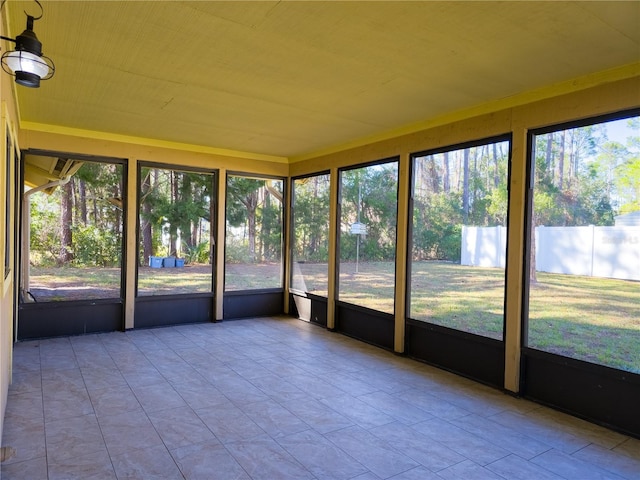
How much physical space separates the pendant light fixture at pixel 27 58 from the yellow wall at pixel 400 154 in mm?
655

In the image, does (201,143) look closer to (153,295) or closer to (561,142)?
(153,295)

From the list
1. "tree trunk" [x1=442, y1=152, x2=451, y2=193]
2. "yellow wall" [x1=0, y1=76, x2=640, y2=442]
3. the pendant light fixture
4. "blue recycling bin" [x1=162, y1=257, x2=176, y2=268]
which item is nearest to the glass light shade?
the pendant light fixture

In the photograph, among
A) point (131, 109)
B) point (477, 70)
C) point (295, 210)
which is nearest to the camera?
point (477, 70)

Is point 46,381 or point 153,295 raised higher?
point 153,295

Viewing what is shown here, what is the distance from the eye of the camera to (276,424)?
9.74ft

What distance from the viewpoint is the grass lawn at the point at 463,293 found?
3.06 metres

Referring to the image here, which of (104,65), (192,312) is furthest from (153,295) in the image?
(104,65)

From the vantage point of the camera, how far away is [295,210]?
679 centimetres

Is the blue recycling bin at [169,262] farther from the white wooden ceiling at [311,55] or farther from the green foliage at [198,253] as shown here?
the white wooden ceiling at [311,55]

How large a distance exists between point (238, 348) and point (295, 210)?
262cm

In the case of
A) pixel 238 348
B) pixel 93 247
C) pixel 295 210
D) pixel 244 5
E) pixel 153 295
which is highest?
pixel 244 5

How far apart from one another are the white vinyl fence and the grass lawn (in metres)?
0.07

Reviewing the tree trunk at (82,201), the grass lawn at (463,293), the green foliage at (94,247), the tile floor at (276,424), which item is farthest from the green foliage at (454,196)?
the tree trunk at (82,201)

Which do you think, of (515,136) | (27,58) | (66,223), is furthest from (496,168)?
(66,223)
